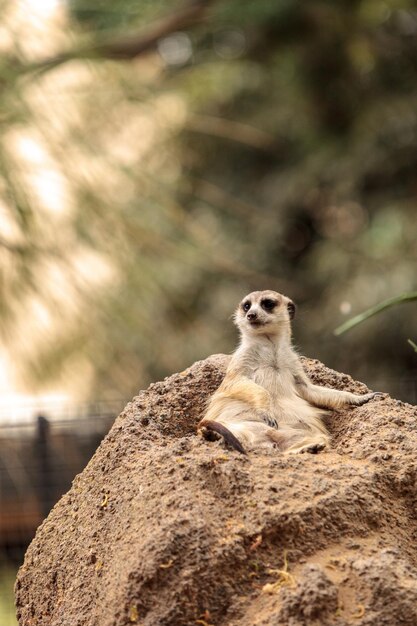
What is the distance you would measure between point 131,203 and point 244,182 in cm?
292

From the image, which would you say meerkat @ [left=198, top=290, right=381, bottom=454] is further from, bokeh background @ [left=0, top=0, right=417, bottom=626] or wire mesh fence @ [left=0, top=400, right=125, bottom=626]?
wire mesh fence @ [left=0, top=400, right=125, bottom=626]

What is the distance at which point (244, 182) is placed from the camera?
6391 millimetres

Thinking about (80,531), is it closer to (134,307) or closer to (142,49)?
(134,307)

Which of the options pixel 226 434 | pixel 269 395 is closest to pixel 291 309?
pixel 269 395

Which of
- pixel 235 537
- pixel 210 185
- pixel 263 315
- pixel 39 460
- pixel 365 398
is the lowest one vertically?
pixel 235 537

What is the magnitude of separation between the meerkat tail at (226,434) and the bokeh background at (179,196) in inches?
28.0

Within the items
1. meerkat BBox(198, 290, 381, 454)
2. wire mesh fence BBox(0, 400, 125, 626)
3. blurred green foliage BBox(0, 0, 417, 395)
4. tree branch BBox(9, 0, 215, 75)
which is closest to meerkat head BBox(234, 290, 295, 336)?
meerkat BBox(198, 290, 381, 454)

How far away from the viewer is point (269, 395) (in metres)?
1.40

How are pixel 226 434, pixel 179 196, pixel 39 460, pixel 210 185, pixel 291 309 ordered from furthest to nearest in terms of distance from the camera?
pixel 210 185, pixel 179 196, pixel 39 460, pixel 291 309, pixel 226 434

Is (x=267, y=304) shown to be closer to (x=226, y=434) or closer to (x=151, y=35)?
(x=226, y=434)

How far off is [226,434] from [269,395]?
0.76 ft

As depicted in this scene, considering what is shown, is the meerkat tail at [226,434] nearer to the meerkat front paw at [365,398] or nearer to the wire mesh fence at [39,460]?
the meerkat front paw at [365,398]

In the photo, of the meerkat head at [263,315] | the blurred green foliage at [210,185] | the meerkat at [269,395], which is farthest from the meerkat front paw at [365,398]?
the blurred green foliage at [210,185]

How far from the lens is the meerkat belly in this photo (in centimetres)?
134
